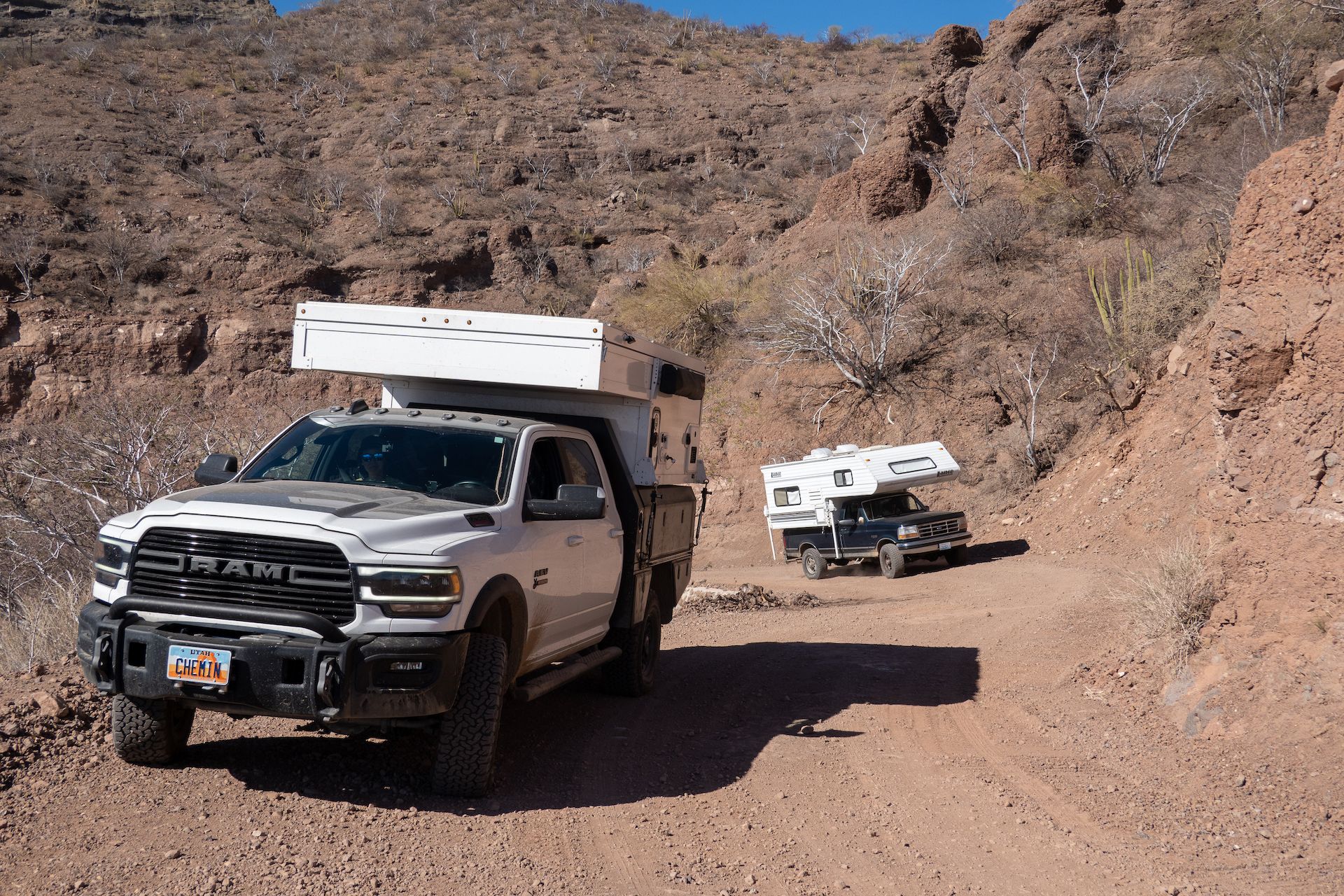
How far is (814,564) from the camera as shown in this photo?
2156cm

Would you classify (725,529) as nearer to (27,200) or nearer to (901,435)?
(901,435)

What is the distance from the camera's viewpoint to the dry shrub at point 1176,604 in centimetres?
712

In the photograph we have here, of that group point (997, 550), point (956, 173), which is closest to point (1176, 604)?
point (997, 550)

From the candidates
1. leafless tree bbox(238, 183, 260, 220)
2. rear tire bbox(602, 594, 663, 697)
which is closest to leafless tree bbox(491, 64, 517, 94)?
leafless tree bbox(238, 183, 260, 220)

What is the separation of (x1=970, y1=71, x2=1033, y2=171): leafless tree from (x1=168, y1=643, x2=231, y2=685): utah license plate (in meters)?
33.8

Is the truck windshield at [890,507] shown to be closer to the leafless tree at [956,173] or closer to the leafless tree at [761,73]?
the leafless tree at [956,173]

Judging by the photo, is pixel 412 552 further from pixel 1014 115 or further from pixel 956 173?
pixel 1014 115

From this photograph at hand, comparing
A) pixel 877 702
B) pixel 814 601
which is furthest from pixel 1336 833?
pixel 814 601

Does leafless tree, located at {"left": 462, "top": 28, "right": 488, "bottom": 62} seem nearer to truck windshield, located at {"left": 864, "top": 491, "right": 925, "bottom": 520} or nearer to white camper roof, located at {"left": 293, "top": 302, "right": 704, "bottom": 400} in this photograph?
truck windshield, located at {"left": 864, "top": 491, "right": 925, "bottom": 520}

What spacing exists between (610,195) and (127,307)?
804 inches

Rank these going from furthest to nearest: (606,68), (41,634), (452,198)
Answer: (606,68) → (452,198) → (41,634)

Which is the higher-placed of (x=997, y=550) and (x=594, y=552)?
(x=594, y=552)

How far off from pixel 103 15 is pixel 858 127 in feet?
152

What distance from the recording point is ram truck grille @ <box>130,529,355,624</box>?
4.88 meters
